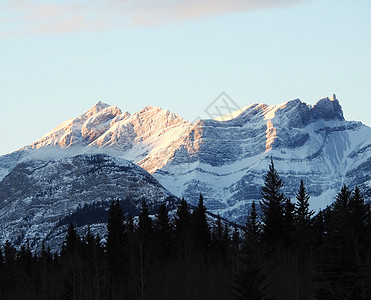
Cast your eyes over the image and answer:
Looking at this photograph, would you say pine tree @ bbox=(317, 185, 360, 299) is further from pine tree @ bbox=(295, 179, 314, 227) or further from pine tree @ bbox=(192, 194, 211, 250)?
pine tree @ bbox=(192, 194, 211, 250)

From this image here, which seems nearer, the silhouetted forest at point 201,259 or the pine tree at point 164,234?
the silhouetted forest at point 201,259

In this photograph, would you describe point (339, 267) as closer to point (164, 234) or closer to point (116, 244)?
point (116, 244)

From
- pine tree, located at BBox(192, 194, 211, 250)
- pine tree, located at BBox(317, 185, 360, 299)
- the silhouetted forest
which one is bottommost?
pine tree, located at BBox(317, 185, 360, 299)

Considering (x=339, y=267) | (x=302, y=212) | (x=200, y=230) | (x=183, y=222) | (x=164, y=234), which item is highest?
(x=183, y=222)

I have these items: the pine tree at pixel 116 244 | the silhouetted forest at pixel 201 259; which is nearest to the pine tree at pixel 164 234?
the silhouetted forest at pixel 201 259

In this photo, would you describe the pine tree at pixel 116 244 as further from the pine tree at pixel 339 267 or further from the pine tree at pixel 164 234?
the pine tree at pixel 339 267

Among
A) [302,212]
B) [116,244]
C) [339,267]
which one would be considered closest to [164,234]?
[116,244]

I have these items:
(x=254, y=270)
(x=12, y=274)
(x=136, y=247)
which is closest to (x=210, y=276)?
(x=136, y=247)

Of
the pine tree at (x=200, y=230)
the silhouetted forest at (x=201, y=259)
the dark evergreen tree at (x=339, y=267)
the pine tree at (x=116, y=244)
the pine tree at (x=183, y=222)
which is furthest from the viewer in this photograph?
the pine tree at (x=183, y=222)

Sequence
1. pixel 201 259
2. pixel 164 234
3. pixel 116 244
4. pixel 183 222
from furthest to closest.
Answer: pixel 183 222 → pixel 164 234 → pixel 116 244 → pixel 201 259

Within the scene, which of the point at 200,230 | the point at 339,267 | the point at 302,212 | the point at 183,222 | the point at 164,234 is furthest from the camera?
the point at 183,222

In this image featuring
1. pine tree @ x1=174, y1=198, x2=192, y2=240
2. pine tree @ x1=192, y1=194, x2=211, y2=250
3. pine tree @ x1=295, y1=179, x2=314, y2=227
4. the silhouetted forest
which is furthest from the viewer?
pine tree @ x1=174, y1=198, x2=192, y2=240

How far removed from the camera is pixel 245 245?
2530 inches

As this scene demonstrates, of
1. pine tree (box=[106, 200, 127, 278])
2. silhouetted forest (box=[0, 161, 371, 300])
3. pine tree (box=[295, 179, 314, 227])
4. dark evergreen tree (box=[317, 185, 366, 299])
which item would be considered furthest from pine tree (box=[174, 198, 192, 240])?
dark evergreen tree (box=[317, 185, 366, 299])
